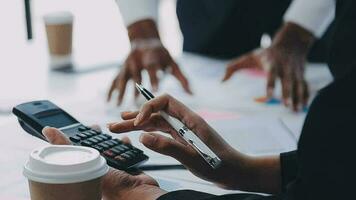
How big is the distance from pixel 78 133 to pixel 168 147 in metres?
0.15

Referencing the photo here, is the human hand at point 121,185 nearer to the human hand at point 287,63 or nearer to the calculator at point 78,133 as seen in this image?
the calculator at point 78,133

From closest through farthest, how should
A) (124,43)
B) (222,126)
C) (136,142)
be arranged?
1. (136,142)
2. (222,126)
3. (124,43)

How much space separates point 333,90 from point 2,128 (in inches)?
26.3

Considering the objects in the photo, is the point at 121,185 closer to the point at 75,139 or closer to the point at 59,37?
the point at 75,139

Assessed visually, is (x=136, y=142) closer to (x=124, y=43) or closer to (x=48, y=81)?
(x=48, y=81)

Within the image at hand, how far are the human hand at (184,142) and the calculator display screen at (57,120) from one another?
105 mm

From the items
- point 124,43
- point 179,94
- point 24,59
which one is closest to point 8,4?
point 24,59

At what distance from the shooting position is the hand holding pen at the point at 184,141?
0.74m

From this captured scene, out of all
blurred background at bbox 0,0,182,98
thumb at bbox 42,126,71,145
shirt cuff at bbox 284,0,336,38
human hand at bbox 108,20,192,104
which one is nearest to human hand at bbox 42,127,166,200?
thumb at bbox 42,126,71,145

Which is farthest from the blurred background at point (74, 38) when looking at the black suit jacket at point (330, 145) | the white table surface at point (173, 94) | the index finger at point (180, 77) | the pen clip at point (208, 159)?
the black suit jacket at point (330, 145)

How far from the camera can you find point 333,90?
575 mm

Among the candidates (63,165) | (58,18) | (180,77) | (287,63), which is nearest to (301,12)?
(287,63)

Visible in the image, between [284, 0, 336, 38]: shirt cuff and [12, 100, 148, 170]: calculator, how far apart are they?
65 centimetres

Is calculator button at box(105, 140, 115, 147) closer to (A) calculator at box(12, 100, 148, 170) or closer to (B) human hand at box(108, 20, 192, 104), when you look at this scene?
(A) calculator at box(12, 100, 148, 170)
